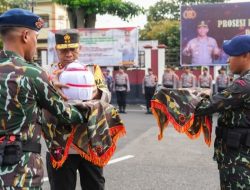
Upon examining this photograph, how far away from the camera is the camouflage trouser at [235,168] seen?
3189 mm

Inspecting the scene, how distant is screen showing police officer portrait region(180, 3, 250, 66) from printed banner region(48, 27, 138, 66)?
2.14m

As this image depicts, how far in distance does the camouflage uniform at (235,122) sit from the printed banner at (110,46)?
52.2 ft

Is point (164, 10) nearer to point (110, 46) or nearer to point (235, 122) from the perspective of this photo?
point (110, 46)

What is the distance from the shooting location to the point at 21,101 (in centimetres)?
249

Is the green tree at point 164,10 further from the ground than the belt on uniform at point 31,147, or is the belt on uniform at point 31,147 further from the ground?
the green tree at point 164,10

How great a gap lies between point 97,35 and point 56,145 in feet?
55.7

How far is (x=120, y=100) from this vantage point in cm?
1622

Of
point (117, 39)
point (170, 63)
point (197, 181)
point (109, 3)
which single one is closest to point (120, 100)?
point (117, 39)

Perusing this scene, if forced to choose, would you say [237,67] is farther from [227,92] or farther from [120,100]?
[120,100]

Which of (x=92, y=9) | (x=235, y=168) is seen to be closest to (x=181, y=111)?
(x=235, y=168)

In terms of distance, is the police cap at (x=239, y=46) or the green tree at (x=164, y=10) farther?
the green tree at (x=164, y=10)

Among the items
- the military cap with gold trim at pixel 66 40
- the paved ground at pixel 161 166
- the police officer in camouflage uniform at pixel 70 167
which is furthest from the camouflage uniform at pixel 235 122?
the paved ground at pixel 161 166

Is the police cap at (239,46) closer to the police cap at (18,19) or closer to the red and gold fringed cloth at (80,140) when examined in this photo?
the red and gold fringed cloth at (80,140)

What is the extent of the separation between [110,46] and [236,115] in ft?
54.8
